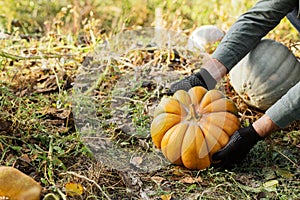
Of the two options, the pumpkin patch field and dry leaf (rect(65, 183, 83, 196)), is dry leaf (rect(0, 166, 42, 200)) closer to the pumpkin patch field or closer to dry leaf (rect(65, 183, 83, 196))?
the pumpkin patch field

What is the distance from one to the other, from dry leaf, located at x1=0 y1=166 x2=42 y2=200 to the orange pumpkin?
24.3 inches

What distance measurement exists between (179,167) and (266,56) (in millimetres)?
779

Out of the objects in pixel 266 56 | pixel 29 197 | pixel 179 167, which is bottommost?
pixel 179 167

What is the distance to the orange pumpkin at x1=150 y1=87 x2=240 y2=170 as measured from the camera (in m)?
2.12

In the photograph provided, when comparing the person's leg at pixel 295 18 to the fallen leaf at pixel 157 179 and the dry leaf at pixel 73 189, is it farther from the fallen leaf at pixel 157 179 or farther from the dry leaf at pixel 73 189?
the dry leaf at pixel 73 189

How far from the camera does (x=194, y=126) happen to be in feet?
6.99

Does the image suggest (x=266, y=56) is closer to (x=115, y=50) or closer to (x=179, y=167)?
(x=179, y=167)

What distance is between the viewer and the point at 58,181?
2.02 meters

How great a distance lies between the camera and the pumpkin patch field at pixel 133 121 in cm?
207

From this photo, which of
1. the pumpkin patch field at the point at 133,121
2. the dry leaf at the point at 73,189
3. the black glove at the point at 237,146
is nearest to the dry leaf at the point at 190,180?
the pumpkin patch field at the point at 133,121

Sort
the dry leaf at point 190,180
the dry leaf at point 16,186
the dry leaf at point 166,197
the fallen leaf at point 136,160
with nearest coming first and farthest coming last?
the dry leaf at point 16,186 → the dry leaf at point 166,197 → the dry leaf at point 190,180 → the fallen leaf at point 136,160

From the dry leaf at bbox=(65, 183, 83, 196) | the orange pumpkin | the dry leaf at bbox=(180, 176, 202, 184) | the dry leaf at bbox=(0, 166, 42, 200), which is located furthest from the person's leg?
the dry leaf at bbox=(0, 166, 42, 200)

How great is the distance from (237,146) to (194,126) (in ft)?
0.66

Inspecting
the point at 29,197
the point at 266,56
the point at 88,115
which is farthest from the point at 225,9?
the point at 29,197
